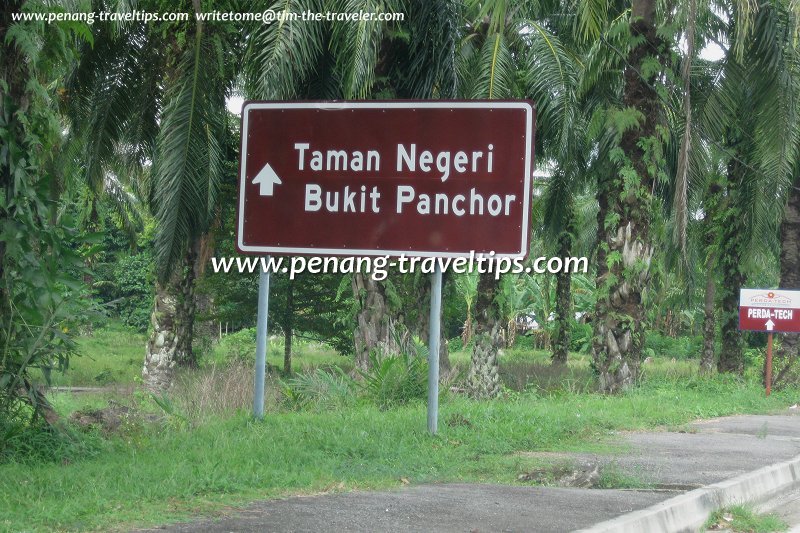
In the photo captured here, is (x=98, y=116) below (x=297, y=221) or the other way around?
the other way around

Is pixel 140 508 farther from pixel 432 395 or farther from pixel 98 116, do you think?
pixel 98 116

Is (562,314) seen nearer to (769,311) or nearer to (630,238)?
(769,311)

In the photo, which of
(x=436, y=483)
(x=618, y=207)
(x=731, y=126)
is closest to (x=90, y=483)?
(x=436, y=483)

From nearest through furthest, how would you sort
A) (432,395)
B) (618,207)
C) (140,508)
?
(140,508)
(432,395)
(618,207)

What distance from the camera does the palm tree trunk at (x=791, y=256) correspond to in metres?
25.2

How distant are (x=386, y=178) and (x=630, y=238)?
26.0 ft

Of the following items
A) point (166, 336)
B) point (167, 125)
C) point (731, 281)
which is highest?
point (167, 125)

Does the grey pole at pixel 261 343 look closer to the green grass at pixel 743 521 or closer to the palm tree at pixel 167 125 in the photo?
the green grass at pixel 743 521

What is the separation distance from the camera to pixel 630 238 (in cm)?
1692

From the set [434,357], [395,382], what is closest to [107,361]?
[395,382]

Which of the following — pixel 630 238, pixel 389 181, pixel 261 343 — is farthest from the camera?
pixel 630 238

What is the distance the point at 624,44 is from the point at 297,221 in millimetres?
9015

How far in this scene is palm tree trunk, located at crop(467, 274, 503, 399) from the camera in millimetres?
20750

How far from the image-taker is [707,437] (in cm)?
1224
